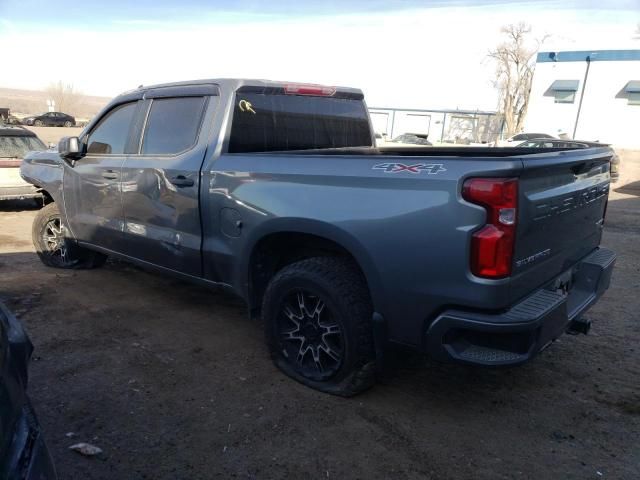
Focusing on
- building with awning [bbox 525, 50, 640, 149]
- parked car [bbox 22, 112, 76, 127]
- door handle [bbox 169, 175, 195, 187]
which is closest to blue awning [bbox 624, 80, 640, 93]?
building with awning [bbox 525, 50, 640, 149]

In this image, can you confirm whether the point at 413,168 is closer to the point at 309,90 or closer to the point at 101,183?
the point at 309,90

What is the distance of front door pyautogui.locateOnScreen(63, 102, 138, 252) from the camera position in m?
4.44

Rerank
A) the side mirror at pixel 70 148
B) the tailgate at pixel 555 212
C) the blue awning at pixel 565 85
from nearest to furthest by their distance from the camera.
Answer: the tailgate at pixel 555 212
the side mirror at pixel 70 148
the blue awning at pixel 565 85

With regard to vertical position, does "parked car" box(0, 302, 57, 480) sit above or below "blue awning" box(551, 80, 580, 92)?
below

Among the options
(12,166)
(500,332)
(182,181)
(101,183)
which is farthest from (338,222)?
(12,166)

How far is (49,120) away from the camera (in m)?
44.2

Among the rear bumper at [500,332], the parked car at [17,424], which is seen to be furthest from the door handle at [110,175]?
the rear bumper at [500,332]

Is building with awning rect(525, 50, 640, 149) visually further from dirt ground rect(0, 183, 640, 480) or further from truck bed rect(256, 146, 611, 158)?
dirt ground rect(0, 183, 640, 480)

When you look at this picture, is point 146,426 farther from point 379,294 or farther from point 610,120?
point 610,120

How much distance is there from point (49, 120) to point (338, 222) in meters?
48.7

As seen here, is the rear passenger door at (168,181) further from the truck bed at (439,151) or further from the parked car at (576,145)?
the parked car at (576,145)

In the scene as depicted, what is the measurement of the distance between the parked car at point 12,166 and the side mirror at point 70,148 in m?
3.93

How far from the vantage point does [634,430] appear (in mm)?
2996

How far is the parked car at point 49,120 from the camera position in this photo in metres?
43.5
